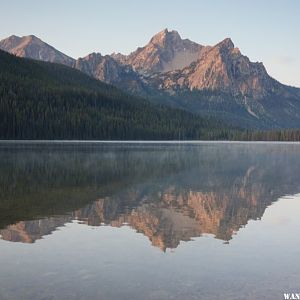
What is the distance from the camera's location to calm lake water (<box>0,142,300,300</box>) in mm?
14922

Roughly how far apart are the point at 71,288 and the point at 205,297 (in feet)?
13.8

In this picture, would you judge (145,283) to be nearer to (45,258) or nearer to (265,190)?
(45,258)

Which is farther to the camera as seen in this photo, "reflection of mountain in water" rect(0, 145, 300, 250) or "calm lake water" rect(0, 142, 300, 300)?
"reflection of mountain in water" rect(0, 145, 300, 250)

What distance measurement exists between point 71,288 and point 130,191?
81.8 ft

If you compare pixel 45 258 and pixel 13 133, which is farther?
pixel 13 133

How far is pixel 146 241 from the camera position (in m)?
21.7

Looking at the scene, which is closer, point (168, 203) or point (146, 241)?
point (146, 241)

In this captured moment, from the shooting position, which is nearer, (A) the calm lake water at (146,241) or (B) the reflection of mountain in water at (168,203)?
(A) the calm lake water at (146,241)

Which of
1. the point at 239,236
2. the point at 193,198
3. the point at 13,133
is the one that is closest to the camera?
the point at 239,236

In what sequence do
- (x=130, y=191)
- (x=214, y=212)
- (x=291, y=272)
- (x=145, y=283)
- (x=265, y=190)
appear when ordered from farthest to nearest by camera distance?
(x=265, y=190) < (x=130, y=191) < (x=214, y=212) < (x=291, y=272) < (x=145, y=283)

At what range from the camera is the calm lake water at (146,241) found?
49.0ft

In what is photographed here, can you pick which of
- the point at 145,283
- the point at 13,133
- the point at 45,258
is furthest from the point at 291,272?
the point at 13,133

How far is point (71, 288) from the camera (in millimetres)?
14555

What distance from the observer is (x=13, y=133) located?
188m
